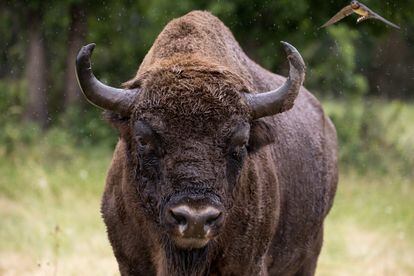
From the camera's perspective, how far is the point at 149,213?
6324 millimetres

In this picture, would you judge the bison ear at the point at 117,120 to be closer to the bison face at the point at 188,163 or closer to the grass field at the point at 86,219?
the bison face at the point at 188,163

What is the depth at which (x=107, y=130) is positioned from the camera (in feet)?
67.9

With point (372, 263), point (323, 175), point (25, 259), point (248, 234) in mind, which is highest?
point (248, 234)

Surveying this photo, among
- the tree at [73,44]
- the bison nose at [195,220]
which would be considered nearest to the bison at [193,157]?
the bison nose at [195,220]

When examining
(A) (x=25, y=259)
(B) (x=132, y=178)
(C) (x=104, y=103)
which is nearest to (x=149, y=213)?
(B) (x=132, y=178)

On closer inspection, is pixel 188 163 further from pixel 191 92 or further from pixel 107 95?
pixel 107 95

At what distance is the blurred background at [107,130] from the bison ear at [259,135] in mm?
3608

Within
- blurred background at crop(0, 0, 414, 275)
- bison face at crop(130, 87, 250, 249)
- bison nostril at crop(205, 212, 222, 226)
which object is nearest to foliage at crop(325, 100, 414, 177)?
blurred background at crop(0, 0, 414, 275)

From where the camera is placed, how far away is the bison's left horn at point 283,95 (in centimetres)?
636

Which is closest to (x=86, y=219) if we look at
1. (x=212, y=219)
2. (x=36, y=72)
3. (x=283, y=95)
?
(x=283, y=95)

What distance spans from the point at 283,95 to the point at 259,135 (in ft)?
1.18

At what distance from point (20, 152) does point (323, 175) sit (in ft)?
33.5

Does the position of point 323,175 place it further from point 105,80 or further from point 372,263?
point 105,80

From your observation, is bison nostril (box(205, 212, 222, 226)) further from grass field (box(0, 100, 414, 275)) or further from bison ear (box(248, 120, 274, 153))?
grass field (box(0, 100, 414, 275))
